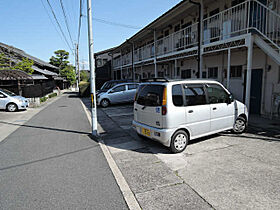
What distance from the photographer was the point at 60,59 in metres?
42.8

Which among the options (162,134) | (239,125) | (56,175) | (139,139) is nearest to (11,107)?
(139,139)

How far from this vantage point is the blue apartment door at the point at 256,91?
26.6ft

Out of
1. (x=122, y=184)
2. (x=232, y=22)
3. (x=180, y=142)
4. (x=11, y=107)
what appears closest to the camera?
(x=122, y=184)

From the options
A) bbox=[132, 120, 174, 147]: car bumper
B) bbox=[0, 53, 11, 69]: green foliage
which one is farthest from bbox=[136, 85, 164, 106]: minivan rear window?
bbox=[0, 53, 11, 69]: green foliage

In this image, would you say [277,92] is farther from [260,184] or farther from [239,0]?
[260,184]

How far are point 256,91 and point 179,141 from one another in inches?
227

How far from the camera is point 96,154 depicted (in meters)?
4.76

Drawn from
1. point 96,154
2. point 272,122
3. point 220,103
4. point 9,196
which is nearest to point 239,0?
point 272,122

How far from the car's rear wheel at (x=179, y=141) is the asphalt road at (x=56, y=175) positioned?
1.62 metres

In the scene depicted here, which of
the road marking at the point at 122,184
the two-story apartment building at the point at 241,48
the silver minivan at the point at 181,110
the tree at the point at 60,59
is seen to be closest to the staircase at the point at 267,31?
the two-story apartment building at the point at 241,48

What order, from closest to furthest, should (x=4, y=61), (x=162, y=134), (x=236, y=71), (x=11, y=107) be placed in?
(x=162, y=134) → (x=236, y=71) → (x=11, y=107) → (x=4, y=61)

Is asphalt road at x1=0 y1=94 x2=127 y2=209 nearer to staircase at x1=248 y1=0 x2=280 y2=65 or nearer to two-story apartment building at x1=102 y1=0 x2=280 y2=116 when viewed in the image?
two-story apartment building at x1=102 y1=0 x2=280 y2=116

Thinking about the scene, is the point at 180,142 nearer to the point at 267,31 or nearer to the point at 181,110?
the point at 181,110

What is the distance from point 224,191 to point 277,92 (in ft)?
20.5
